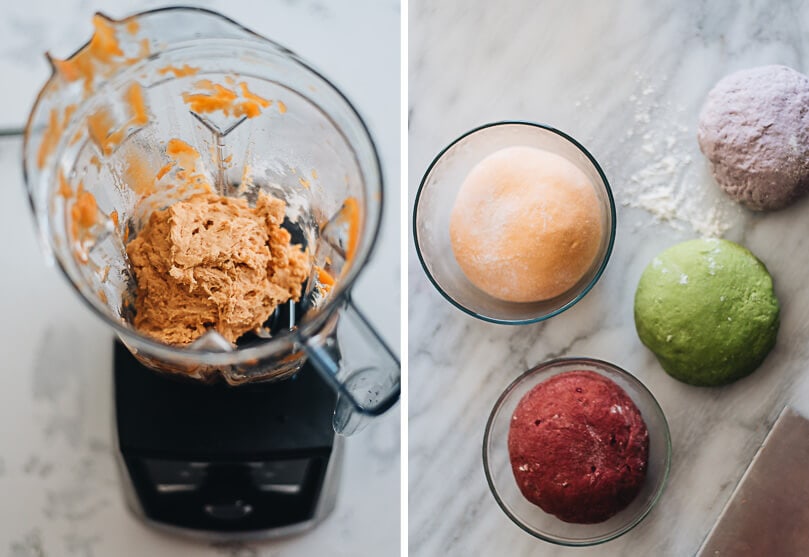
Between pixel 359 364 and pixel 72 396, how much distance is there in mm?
415

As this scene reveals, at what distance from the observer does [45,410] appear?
90 cm

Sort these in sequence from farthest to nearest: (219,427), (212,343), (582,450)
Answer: (582,450) < (219,427) < (212,343)

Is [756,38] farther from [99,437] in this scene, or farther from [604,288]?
[99,437]

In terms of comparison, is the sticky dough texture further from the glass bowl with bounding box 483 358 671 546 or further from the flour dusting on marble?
the flour dusting on marble

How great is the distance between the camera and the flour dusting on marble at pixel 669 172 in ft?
3.16

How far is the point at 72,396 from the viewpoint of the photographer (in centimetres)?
90

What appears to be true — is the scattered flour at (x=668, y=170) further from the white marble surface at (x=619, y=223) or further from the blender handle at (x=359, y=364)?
the blender handle at (x=359, y=364)

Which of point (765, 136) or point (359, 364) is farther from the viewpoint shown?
point (765, 136)

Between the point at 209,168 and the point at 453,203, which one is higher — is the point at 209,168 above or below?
above

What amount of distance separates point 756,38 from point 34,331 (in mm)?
904

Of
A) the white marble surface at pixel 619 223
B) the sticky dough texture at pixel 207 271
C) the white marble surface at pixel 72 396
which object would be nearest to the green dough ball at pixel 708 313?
the white marble surface at pixel 619 223

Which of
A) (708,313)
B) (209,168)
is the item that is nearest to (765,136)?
(708,313)

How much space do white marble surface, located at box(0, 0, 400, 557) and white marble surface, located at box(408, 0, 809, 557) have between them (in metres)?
0.06

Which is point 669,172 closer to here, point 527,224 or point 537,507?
point 527,224
